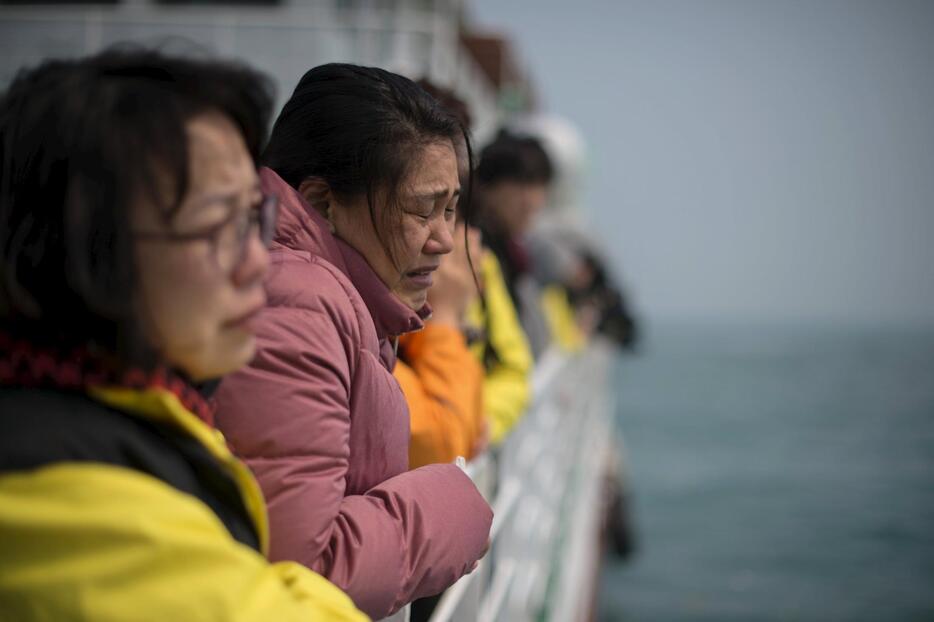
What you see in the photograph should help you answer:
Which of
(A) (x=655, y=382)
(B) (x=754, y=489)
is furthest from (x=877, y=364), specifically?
(B) (x=754, y=489)

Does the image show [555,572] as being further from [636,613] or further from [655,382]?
[655,382]

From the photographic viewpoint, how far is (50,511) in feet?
2.97

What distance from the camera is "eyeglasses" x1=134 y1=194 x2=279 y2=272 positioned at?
3.45 ft

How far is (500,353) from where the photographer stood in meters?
3.53

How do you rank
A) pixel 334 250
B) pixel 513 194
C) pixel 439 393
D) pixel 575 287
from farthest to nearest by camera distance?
1. pixel 575 287
2. pixel 513 194
3. pixel 439 393
4. pixel 334 250

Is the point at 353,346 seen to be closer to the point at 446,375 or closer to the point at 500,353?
the point at 446,375

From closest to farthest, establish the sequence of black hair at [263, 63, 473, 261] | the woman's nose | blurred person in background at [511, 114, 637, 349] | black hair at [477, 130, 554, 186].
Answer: black hair at [263, 63, 473, 261] → the woman's nose → black hair at [477, 130, 554, 186] → blurred person in background at [511, 114, 637, 349]

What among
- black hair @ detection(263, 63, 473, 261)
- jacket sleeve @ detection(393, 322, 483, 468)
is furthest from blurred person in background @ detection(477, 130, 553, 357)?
black hair @ detection(263, 63, 473, 261)

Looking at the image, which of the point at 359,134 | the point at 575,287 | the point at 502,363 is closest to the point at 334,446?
the point at 359,134

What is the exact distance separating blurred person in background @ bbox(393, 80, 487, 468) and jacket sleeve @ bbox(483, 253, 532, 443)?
619 mm

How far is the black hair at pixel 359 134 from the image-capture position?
1743 mm

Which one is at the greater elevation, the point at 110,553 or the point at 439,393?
the point at 110,553

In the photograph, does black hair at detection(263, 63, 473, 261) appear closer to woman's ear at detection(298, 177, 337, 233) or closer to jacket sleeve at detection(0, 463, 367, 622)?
woman's ear at detection(298, 177, 337, 233)

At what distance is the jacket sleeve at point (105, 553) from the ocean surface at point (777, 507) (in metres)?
8.57
